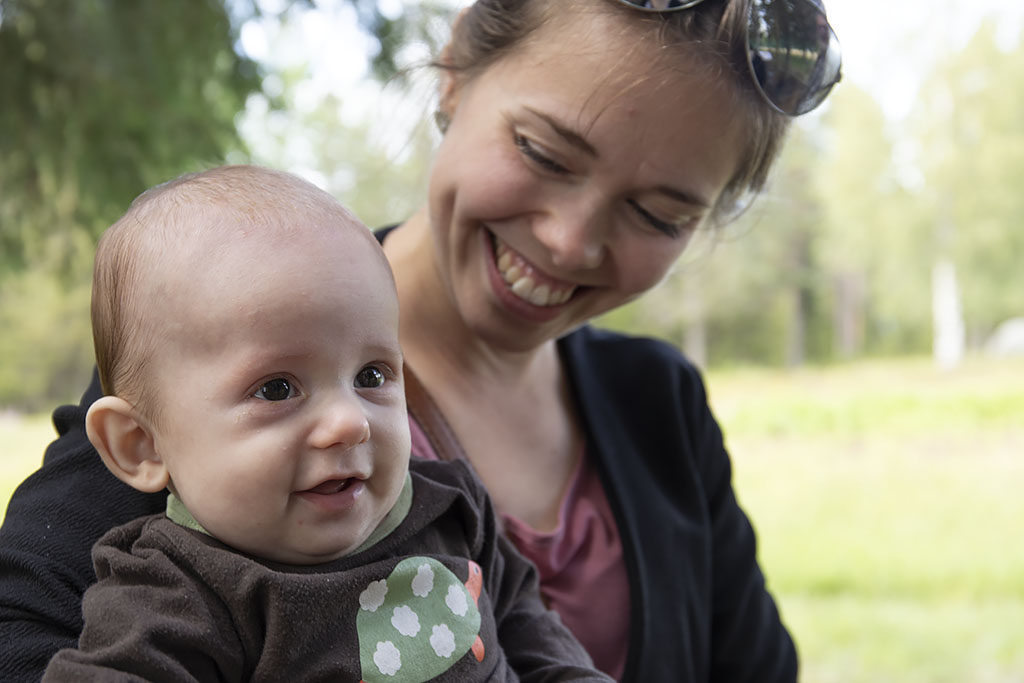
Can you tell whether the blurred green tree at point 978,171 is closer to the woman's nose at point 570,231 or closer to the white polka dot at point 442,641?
the woman's nose at point 570,231

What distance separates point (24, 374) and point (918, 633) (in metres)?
9.18

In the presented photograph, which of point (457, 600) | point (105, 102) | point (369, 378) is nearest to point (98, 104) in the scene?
point (105, 102)

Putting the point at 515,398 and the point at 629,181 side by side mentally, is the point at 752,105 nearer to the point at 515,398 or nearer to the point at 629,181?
the point at 629,181

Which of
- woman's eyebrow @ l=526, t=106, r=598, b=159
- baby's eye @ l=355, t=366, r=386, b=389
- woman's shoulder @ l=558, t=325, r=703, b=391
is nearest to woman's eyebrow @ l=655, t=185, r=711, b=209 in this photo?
woman's eyebrow @ l=526, t=106, r=598, b=159

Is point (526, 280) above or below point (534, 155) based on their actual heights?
below

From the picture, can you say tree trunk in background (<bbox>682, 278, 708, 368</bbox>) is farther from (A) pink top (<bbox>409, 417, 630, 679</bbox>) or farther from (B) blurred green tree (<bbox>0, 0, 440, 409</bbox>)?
(A) pink top (<bbox>409, 417, 630, 679</bbox>)

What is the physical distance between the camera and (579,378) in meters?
1.65

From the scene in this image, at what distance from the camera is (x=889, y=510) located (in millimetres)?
7672

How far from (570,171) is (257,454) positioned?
0.62m

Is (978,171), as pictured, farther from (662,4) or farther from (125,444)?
(125,444)

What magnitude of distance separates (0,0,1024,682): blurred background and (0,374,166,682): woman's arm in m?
0.86

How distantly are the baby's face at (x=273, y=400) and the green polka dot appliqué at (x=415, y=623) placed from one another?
0.23 ft

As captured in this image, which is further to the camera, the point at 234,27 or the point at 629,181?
the point at 234,27

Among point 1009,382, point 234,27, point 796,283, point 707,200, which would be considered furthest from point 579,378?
point 796,283
